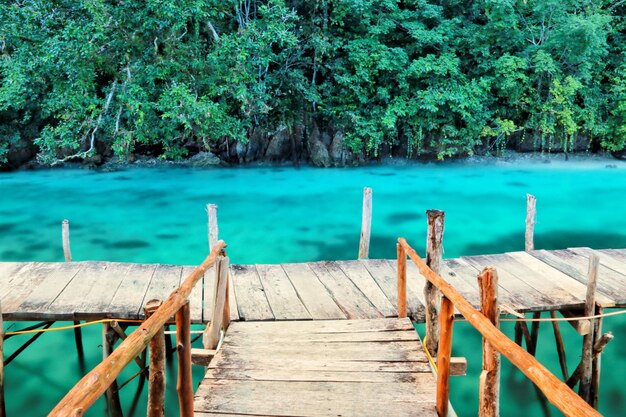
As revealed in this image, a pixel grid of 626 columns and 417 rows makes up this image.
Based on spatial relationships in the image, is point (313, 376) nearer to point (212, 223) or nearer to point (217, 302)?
point (217, 302)

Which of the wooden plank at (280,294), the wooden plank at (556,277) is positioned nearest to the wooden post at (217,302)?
the wooden plank at (280,294)

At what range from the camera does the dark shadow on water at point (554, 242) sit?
40.7 ft

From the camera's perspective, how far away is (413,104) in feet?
68.6

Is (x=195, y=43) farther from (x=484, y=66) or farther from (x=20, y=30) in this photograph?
(x=484, y=66)

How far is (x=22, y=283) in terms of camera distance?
251 inches

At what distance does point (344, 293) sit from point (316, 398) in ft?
9.09

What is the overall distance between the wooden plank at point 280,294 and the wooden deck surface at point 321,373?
59 cm

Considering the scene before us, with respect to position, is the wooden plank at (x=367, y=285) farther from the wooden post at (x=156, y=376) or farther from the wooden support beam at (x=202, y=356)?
the wooden post at (x=156, y=376)

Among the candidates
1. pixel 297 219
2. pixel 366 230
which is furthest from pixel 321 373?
pixel 297 219

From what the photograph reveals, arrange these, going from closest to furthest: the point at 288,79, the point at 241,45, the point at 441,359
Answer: the point at 441,359 < the point at 241,45 < the point at 288,79

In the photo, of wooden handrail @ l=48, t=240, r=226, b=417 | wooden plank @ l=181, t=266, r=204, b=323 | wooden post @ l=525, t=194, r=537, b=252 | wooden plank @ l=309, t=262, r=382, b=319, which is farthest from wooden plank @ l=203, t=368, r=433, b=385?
wooden post @ l=525, t=194, r=537, b=252

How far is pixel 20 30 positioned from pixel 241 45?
731 centimetres

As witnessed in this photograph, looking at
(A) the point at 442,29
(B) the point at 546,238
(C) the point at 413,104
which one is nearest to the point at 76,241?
(B) the point at 546,238

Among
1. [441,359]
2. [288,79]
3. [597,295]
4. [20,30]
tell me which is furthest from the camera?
[288,79]
